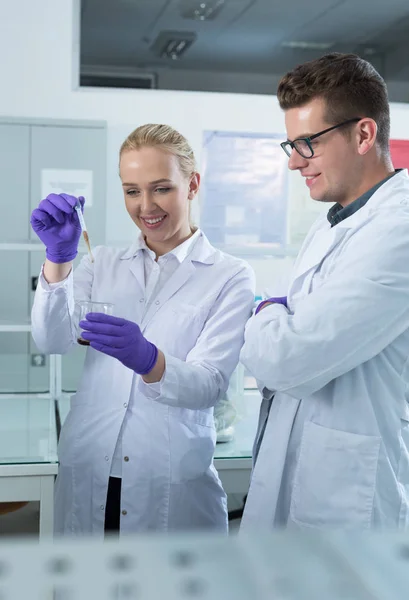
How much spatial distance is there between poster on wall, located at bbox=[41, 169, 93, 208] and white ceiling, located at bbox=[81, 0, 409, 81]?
0.79 m

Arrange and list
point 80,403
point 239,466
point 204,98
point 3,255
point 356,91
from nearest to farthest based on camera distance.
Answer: point 356,91
point 80,403
point 239,466
point 3,255
point 204,98

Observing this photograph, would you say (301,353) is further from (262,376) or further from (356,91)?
(356,91)

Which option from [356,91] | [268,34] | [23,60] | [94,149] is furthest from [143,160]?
[268,34]

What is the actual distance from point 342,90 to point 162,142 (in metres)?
0.54

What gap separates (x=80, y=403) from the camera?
5.94 feet

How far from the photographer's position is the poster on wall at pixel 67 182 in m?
3.70

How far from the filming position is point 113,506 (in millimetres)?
1763

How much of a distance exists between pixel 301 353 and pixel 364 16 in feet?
12.2

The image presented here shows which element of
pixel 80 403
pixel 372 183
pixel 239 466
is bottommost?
pixel 239 466

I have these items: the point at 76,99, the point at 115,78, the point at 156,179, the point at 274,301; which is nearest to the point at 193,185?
the point at 156,179

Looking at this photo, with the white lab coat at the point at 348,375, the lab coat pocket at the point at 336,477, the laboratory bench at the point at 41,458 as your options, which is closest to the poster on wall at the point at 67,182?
the laboratory bench at the point at 41,458

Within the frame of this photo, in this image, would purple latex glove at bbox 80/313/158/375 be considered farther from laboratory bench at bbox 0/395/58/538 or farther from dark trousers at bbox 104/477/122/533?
laboratory bench at bbox 0/395/58/538

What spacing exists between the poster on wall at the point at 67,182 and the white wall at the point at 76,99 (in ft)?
0.88

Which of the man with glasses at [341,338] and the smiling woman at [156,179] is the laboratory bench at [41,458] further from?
the smiling woman at [156,179]
